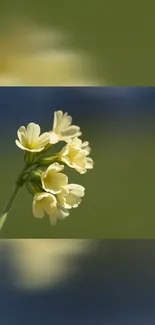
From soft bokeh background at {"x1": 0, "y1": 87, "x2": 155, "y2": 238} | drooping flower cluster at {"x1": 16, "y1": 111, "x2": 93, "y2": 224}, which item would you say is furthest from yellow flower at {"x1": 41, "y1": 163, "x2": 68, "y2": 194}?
soft bokeh background at {"x1": 0, "y1": 87, "x2": 155, "y2": 238}

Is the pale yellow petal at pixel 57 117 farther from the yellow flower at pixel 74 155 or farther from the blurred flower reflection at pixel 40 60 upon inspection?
the blurred flower reflection at pixel 40 60

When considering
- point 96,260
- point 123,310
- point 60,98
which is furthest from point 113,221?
point 60,98

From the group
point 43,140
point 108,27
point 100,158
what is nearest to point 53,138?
point 43,140

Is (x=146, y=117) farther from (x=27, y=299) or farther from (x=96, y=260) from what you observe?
(x=27, y=299)

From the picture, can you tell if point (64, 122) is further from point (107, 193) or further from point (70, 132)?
point (107, 193)

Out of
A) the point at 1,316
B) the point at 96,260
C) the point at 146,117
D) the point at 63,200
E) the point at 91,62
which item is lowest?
the point at 1,316

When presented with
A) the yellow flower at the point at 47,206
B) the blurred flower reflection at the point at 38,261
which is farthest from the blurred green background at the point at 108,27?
the yellow flower at the point at 47,206

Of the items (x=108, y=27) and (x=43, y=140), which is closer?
(x=43, y=140)
